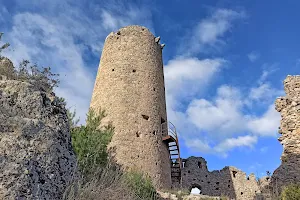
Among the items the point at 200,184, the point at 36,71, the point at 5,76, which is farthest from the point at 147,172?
the point at 5,76

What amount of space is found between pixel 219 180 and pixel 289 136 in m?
7.59

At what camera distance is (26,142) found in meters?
2.59

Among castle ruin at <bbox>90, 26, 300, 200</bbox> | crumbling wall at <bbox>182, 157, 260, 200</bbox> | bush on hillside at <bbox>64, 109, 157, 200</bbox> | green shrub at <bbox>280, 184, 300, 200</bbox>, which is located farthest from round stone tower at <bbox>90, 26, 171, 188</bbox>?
green shrub at <bbox>280, 184, 300, 200</bbox>

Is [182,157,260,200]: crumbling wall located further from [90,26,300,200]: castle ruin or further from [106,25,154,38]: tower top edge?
[106,25,154,38]: tower top edge

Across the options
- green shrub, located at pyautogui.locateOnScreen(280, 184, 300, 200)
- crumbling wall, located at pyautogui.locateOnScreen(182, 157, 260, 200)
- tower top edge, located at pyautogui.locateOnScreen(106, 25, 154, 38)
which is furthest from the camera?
crumbling wall, located at pyautogui.locateOnScreen(182, 157, 260, 200)

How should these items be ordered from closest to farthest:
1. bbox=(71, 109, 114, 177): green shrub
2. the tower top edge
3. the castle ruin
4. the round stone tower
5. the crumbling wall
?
bbox=(71, 109, 114, 177): green shrub, the castle ruin, the round stone tower, the tower top edge, the crumbling wall

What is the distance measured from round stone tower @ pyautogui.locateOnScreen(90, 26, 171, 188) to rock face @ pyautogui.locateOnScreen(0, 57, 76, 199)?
7.88 m

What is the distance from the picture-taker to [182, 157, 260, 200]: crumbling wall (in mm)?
15852

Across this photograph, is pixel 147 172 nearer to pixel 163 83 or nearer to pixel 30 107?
pixel 163 83

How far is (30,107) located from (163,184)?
8.98 meters

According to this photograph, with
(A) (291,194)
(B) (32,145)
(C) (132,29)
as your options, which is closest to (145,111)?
(C) (132,29)

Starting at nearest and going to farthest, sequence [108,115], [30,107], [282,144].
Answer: [30,107], [282,144], [108,115]

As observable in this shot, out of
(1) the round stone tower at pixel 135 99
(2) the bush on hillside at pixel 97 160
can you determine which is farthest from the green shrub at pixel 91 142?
(1) the round stone tower at pixel 135 99

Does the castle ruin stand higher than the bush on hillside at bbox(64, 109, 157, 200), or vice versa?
the castle ruin
